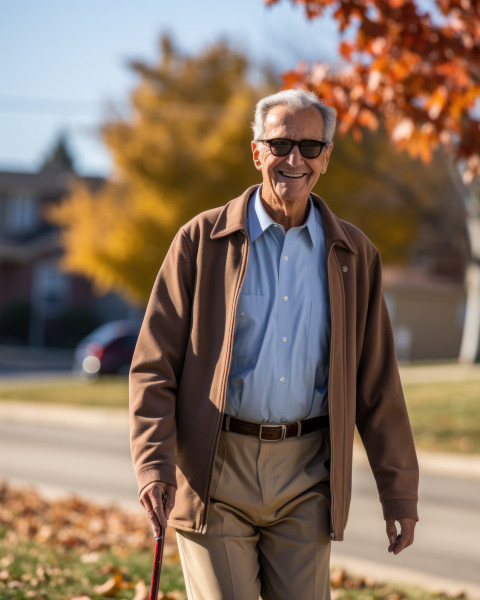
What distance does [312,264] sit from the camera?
3500 millimetres

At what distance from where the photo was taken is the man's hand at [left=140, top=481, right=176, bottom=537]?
316cm

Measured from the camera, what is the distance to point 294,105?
135 inches

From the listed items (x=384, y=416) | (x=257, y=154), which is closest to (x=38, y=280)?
(x=257, y=154)

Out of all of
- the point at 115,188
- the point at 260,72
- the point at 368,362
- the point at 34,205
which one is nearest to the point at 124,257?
the point at 115,188

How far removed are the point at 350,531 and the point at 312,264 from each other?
5845 millimetres

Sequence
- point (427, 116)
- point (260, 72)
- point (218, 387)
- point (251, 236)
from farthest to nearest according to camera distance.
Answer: point (260, 72), point (427, 116), point (251, 236), point (218, 387)

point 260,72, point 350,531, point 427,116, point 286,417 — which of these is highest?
point 260,72

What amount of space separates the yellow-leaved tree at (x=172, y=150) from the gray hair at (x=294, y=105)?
2248cm

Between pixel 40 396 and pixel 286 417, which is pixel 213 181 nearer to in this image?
pixel 40 396

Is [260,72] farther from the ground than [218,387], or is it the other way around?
[260,72]

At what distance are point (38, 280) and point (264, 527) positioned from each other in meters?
41.7

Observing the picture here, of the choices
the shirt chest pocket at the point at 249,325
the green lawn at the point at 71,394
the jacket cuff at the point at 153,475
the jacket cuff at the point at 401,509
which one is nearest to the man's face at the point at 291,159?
the shirt chest pocket at the point at 249,325

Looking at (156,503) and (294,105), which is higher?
(294,105)

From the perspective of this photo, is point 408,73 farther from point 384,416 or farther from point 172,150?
point 172,150
